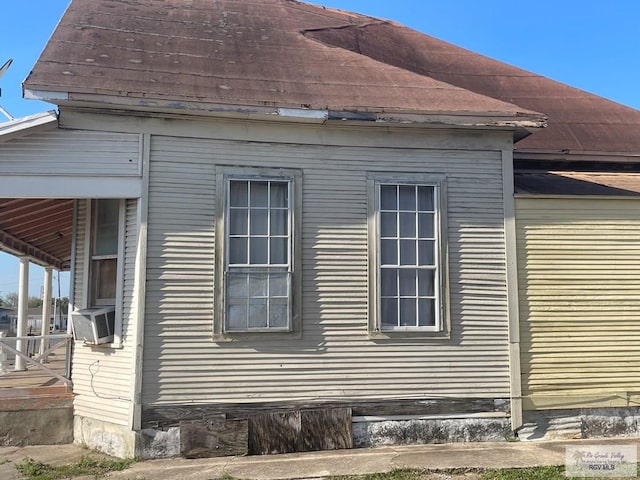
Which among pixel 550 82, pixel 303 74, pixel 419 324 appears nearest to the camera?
pixel 419 324

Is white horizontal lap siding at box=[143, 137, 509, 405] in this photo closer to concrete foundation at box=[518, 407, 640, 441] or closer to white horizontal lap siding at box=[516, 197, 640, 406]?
white horizontal lap siding at box=[516, 197, 640, 406]

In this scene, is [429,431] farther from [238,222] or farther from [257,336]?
[238,222]

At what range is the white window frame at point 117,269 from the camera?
7.17 m

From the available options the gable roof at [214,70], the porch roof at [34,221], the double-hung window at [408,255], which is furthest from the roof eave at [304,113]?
the double-hung window at [408,255]

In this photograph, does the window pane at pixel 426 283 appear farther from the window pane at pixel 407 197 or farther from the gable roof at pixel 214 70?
the gable roof at pixel 214 70

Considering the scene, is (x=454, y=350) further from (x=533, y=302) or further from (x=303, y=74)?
(x=303, y=74)

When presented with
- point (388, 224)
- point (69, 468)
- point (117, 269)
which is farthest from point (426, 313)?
point (69, 468)

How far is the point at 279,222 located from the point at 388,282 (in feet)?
5.24

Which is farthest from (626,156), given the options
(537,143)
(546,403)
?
(546,403)

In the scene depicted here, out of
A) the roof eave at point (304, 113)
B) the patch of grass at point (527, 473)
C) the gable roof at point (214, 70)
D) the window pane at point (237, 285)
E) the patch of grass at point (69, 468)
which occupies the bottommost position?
the patch of grass at point (69, 468)

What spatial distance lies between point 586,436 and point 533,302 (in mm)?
1863

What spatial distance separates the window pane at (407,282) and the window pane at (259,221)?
1.85 meters

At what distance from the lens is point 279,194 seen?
753 cm

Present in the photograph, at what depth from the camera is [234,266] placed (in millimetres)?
7254
